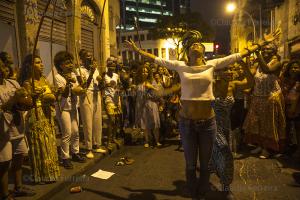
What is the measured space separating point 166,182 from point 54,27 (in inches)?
281

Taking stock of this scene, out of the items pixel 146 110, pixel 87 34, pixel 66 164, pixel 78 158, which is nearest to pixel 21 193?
pixel 66 164

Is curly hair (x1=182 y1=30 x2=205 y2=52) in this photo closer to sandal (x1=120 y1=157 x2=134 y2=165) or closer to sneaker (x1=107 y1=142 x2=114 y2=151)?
sandal (x1=120 y1=157 x2=134 y2=165)

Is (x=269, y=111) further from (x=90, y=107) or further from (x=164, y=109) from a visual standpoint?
(x=90, y=107)

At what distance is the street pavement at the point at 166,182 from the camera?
4.59 metres

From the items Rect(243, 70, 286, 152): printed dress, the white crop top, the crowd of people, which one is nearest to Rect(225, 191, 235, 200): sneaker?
the crowd of people

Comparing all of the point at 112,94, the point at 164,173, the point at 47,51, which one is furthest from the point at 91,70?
the point at 47,51

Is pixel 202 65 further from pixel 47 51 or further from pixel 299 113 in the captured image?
pixel 47 51

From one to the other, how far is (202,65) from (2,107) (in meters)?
2.57

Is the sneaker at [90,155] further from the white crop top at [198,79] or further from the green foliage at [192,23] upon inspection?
the green foliage at [192,23]

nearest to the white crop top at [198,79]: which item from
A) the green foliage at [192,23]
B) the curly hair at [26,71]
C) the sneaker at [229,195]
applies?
the sneaker at [229,195]

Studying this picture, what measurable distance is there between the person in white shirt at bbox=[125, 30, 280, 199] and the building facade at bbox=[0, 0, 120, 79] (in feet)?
8.43

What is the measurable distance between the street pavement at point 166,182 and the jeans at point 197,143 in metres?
0.57

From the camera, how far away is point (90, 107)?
626cm

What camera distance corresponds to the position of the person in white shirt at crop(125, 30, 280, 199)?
3.88 m
